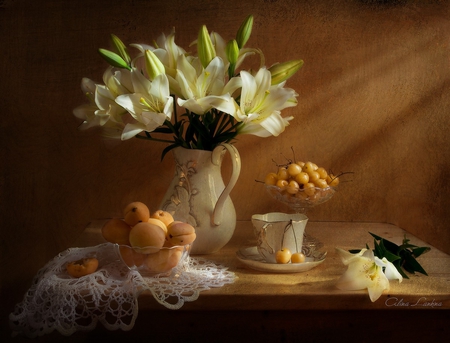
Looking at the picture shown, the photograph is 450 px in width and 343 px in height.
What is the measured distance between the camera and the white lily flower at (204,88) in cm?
106

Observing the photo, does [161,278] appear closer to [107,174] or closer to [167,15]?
[107,174]

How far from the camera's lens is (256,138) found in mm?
1569

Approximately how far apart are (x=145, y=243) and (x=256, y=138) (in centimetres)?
68

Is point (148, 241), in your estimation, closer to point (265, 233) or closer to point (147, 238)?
point (147, 238)

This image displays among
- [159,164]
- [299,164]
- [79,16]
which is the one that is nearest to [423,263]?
[299,164]

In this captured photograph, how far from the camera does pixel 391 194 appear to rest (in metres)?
1.60

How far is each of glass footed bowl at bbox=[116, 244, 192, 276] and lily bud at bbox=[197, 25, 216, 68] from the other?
0.40m

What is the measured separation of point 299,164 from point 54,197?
0.75 meters

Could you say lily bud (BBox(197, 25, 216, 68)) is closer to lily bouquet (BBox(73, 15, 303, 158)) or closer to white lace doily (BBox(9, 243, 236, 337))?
lily bouquet (BBox(73, 15, 303, 158))

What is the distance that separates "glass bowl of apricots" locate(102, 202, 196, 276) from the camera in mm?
988

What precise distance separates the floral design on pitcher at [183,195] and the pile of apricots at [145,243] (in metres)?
0.13

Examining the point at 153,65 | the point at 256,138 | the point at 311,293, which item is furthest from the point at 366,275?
the point at 256,138

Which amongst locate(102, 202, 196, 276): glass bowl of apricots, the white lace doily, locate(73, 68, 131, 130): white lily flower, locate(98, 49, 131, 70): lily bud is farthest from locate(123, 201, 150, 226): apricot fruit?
locate(98, 49, 131, 70): lily bud

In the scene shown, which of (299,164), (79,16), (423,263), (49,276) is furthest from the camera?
(79,16)
